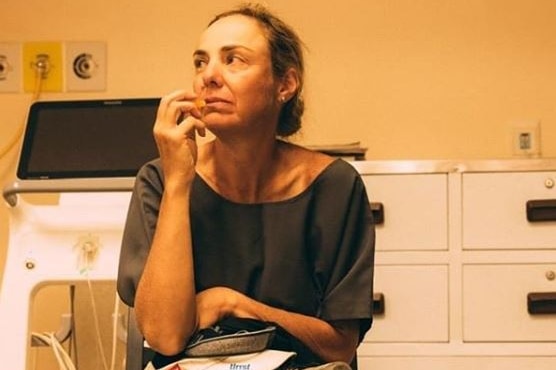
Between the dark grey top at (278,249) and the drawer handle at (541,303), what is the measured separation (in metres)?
0.74

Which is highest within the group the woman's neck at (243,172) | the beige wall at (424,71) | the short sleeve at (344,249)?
the beige wall at (424,71)

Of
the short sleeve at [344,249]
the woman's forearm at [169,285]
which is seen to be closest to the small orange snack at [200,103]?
the woman's forearm at [169,285]

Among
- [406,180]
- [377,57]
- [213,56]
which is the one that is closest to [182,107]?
[213,56]

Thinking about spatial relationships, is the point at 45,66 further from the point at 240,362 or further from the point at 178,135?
the point at 240,362

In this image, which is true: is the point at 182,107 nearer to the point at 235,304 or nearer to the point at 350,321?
the point at 235,304

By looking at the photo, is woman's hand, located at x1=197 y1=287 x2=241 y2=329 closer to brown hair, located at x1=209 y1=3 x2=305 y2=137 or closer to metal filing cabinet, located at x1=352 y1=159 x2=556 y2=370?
brown hair, located at x1=209 y1=3 x2=305 y2=137

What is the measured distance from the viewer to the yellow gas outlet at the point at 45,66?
2.66 m

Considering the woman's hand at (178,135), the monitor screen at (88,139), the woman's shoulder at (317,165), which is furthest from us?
the monitor screen at (88,139)

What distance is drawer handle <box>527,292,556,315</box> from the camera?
79.8 inches

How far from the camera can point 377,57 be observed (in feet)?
8.45

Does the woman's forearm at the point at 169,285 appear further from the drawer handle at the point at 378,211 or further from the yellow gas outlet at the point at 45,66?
the yellow gas outlet at the point at 45,66

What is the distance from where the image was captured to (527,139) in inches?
98.7

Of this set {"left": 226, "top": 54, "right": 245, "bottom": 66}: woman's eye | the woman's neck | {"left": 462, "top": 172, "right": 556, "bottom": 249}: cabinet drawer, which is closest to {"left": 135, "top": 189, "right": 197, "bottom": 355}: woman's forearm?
the woman's neck

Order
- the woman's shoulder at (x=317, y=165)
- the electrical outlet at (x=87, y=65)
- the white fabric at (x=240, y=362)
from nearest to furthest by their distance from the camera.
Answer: the white fabric at (x=240, y=362) < the woman's shoulder at (x=317, y=165) < the electrical outlet at (x=87, y=65)
